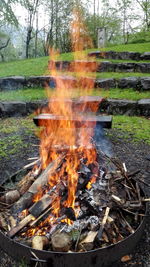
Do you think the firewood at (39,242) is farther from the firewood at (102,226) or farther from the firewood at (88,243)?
the firewood at (102,226)

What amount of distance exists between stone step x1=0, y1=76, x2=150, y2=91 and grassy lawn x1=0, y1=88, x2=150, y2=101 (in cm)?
23

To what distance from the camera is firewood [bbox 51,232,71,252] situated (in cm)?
249

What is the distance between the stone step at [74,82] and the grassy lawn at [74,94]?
0.77 feet

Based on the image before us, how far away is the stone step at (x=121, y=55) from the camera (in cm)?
1123

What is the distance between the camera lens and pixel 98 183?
127 inches

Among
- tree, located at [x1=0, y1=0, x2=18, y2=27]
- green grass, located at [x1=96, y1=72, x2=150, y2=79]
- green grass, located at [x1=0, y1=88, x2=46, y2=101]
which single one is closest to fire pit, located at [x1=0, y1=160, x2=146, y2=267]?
green grass, located at [x1=0, y1=88, x2=46, y2=101]

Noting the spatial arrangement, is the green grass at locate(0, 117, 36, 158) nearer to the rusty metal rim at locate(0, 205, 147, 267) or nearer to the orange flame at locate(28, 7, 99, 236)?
the orange flame at locate(28, 7, 99, 236)

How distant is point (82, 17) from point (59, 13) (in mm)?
2010

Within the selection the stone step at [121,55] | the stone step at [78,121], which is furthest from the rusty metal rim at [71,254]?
the stone step at [121,55]

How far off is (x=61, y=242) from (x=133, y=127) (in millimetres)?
4486

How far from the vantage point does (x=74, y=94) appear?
27.5 feet

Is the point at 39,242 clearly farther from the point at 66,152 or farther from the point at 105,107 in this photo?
the point at 105,107

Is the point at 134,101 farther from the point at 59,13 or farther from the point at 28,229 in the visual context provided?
the point at 59,13

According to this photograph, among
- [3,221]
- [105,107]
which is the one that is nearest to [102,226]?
[3,221]
